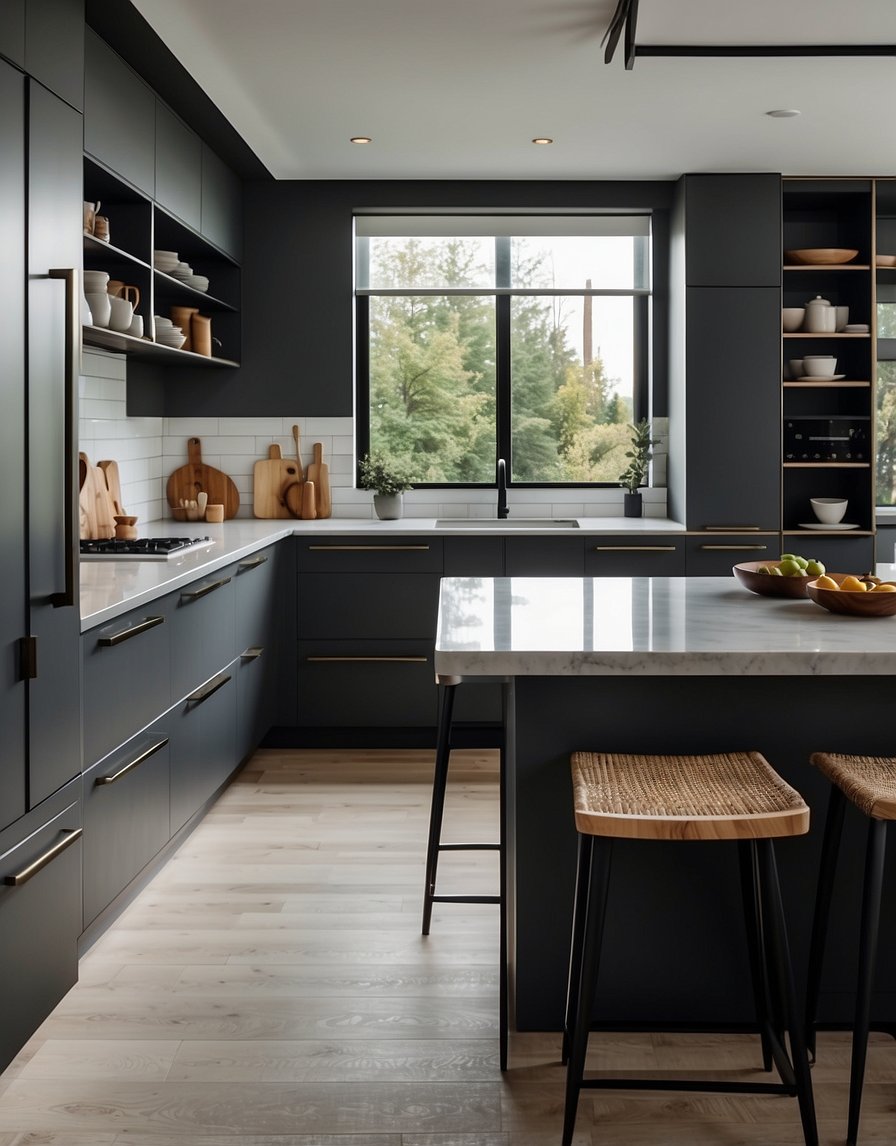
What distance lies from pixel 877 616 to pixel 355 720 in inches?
115

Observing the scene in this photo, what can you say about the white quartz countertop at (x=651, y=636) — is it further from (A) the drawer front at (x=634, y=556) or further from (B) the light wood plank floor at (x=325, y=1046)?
(A) the drawer front at (x=634, y=556)

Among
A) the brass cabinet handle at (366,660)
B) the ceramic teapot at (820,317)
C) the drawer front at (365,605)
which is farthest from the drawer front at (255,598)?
the ceramic teapot at (820,317)

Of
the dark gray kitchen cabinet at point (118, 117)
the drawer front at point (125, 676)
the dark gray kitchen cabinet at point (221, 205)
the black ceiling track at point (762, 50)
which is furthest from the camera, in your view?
the dark gray kitchen cabinet at point (221, 205)

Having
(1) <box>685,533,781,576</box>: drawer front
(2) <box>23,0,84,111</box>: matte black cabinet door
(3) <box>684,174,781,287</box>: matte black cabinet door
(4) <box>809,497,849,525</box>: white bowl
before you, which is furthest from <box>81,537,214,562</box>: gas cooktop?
(4) <box>809,497,849,525</box>: white bowl

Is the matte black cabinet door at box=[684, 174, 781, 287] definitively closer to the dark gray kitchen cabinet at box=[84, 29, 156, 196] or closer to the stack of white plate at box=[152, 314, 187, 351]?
the stack of white plate at box=[152, 314, 187, 351]

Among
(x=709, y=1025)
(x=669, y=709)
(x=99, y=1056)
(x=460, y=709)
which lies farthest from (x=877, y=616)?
(x=460, y=709)

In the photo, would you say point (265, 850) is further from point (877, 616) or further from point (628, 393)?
point (628, 393)

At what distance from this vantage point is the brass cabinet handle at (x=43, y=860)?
227cm

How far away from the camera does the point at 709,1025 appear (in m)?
2.36

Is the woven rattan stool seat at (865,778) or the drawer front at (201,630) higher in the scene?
the drawer front at (201,630)

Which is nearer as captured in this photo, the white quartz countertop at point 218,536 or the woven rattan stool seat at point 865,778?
the woven rattan stool seat at point 865,778

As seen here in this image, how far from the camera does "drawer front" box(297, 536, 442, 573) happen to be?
5047mm

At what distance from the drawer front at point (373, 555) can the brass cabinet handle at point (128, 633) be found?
181cm

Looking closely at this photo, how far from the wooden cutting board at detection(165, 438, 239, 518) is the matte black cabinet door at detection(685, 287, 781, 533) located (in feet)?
7.26
